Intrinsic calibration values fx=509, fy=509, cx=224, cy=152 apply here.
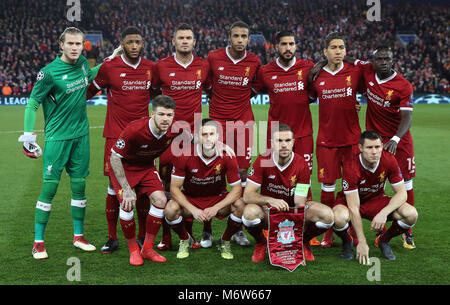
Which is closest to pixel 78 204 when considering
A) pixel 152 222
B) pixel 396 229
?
pixel 152 222

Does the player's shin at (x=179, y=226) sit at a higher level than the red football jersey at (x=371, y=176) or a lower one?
lower

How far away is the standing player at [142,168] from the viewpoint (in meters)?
4.77

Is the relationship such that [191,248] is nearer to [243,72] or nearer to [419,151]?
[243,72]

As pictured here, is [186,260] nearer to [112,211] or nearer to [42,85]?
[112,211]

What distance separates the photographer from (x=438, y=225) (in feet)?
20.0

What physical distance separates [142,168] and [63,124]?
93 centimetres

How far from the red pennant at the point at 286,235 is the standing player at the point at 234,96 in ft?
4.33

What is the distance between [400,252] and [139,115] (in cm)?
308

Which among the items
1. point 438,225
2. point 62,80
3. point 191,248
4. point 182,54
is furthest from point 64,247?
point 438,225

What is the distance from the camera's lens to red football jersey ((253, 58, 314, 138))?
5.68 meters

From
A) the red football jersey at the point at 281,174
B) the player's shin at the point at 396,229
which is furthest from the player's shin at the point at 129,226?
the player's shin at the point at 396,229

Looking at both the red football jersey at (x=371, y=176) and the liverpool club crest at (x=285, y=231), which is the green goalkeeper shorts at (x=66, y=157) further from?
the red football jersey at (x=371, y=176)

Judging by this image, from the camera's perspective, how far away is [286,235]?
4.75 meters

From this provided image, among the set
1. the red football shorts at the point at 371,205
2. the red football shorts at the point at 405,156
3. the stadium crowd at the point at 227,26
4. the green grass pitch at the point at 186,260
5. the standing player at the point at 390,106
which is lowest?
the green grass pitch at the point at 186,260
